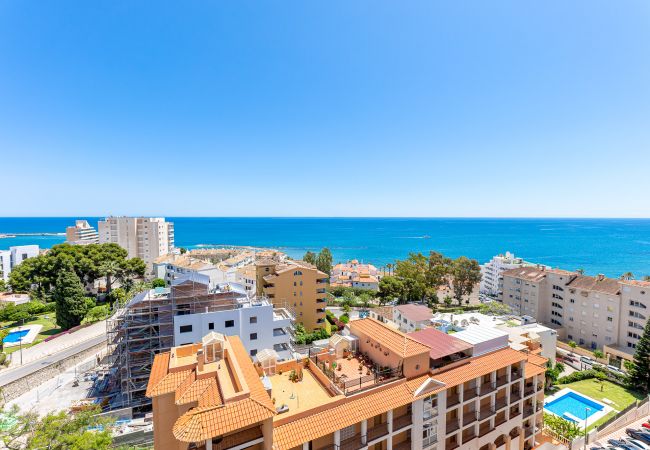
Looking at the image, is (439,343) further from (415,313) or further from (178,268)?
(178,268)

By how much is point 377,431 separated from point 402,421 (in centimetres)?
155

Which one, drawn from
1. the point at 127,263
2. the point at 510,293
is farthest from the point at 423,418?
the point at 127,263

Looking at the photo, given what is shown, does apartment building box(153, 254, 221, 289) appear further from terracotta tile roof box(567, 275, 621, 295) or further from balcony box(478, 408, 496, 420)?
terracotta tile roof box(567, 275, 621, 295)

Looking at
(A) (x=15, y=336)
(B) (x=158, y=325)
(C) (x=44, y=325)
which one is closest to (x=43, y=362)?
(A) (x=15, y=336)

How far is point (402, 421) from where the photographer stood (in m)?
15.3

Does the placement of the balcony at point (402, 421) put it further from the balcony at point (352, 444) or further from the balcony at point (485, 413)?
the balcony at point (485, 413)

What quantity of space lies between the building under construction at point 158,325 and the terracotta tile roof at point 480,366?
20.5 metres

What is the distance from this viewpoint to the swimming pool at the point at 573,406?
30.0 meters

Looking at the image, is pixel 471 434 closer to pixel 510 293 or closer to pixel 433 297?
pixel 433 297

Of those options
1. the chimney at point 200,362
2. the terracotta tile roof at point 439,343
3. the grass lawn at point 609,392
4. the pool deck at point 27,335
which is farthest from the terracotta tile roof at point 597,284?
the pool deck at point 27,335

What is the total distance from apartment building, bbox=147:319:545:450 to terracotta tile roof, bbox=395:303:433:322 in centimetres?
1957

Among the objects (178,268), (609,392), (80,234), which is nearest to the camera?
(609,392)

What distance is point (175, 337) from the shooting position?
96.7ft

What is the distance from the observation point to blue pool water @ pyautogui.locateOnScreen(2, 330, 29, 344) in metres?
41.2
